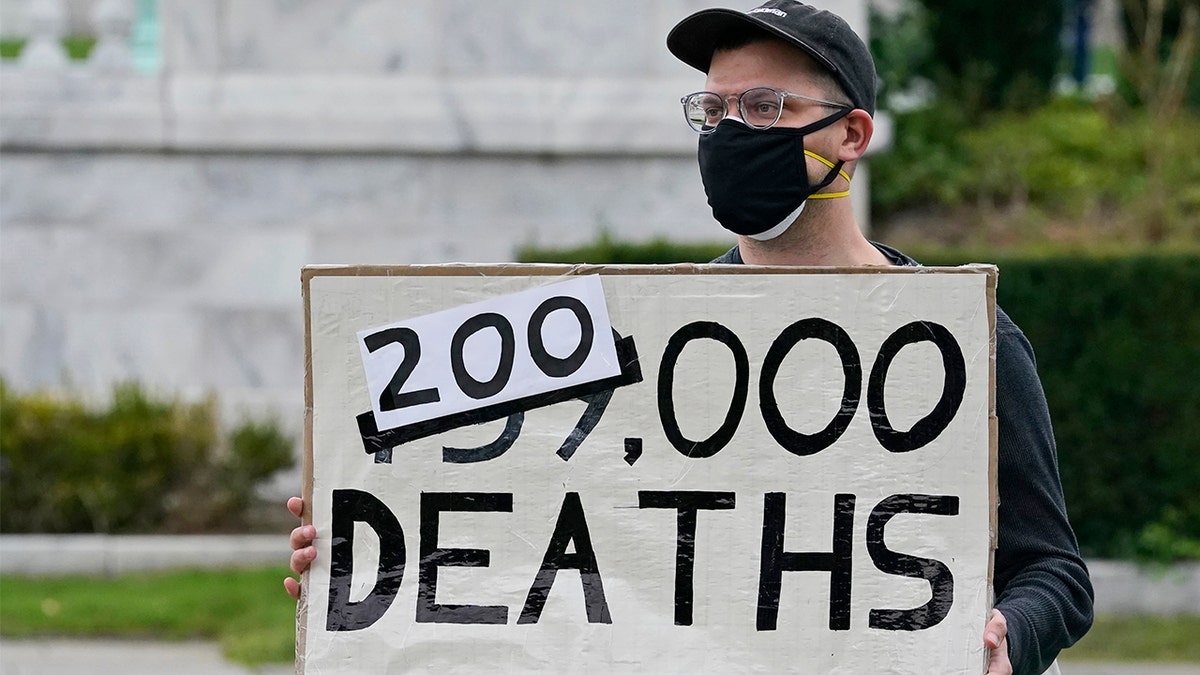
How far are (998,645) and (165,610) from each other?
18.3 feet

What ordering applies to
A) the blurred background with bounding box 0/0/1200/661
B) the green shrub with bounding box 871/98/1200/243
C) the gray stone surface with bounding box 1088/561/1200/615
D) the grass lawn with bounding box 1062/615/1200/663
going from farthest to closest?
the green shrub with bounding box 871/98/1200/243 → the blurred background with bounding box 0/0/1200/661 → the gray stone surface with bounding box 1088/561/1200/615 → the grass lawn with bounding box 1062/615/1200/663

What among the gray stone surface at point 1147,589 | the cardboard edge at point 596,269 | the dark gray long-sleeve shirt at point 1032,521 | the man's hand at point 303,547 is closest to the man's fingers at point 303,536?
the man's hand at point 303,547

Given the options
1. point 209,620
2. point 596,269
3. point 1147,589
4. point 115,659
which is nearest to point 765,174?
point 596,269

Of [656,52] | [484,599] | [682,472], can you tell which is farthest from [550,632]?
[656,52]

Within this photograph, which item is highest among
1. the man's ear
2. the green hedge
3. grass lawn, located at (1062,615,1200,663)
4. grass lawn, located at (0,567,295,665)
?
the man's ear

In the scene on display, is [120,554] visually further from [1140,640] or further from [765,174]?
[765,174]

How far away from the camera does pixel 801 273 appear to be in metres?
2.53

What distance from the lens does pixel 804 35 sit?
2.56 meters

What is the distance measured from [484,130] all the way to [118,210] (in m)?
2.33

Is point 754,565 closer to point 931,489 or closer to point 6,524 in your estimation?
point 931,489

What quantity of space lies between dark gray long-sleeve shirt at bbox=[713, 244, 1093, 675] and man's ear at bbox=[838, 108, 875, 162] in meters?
0.38

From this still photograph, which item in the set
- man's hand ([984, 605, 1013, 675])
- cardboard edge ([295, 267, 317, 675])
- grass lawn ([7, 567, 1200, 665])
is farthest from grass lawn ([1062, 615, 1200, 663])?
cardboard edge ([295, 267, 317, 675])

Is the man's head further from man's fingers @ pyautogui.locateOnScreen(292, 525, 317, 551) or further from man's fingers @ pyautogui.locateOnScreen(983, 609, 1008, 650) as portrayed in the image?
man's fingers @ pyautogui.locateOnScreen(292, 525, 317, 551)

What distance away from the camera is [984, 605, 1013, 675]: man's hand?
247 centimetres
